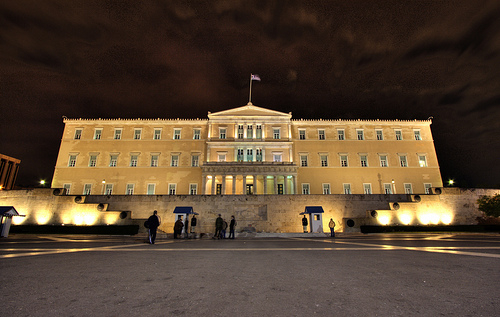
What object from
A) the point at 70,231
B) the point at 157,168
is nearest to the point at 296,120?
the point at 157,168

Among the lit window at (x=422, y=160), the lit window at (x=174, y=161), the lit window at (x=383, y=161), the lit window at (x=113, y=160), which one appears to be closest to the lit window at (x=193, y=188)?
the lit window at (x=174, y=161)

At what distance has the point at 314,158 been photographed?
4138 centimetres

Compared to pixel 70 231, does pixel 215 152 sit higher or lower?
higher

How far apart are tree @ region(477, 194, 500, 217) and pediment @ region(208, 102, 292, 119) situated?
27405 mm

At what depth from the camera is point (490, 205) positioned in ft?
85.4

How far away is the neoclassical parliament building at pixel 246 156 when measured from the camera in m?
39.0

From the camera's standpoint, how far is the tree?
25.7 meters

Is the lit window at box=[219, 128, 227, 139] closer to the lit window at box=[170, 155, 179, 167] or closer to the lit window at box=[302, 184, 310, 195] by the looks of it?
the lit window at box=[170, 155, 179, 167]

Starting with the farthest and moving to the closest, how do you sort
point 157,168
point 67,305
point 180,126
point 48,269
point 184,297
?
point 180,126 < point 157,168 < point 48,269 < point 184,297 < point 67,305

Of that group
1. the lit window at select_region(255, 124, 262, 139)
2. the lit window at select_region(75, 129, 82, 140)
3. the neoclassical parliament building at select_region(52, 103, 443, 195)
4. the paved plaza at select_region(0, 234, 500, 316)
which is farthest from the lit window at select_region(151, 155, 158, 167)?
the paved plaza at select_region(0, 234, 500, 316)

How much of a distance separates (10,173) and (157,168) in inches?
1130

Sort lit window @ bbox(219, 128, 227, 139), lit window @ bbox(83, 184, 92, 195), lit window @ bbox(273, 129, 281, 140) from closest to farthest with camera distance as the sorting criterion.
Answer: lit window @ bbox(83, 184, 92, 195), lit window @ bbox(219, 128, 227, 139), lit window @ bbox(273, 129, 281, 140)

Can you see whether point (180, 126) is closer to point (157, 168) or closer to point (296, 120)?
point (157, 168)

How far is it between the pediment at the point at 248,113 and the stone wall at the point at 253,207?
19182 mm
